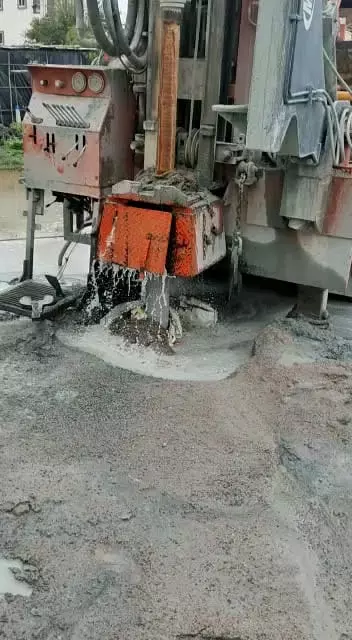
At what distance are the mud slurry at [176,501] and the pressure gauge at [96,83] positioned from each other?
1621mm

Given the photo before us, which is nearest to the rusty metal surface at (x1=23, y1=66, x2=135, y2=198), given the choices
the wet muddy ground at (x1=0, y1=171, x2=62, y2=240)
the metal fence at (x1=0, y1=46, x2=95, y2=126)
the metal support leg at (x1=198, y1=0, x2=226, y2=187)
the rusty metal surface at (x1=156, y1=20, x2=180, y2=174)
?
the rusty metal surface at (x1=156, y1=20, x2=180, y2=174)

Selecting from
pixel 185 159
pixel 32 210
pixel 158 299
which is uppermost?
pixel 185 159

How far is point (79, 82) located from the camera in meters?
3.94

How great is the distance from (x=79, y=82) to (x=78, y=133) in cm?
31

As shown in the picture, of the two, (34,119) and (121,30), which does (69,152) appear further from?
(121,30)

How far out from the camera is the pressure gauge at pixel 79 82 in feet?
12.9

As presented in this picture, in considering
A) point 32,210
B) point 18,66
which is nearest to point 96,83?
point 32,210

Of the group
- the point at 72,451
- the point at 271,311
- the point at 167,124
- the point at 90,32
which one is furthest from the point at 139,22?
the point at 72,451

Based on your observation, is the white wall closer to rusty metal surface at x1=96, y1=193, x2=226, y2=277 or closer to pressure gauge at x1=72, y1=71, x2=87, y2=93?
pressure gauge at x1=72, y1=71, x2=87, y2=93

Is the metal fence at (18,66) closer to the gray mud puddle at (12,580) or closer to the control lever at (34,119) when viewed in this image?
the control lever at (34,119)

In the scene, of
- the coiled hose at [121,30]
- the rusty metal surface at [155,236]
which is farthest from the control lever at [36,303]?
the coiled hose at [121,30]

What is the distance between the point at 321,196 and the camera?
12.3 ft

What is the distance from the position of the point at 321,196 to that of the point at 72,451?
2029mm

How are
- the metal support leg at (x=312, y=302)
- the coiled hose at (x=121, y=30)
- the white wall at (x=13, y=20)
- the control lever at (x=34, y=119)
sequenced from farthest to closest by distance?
the white wall at (x=13, y=20) < the metal support leg at (x=312, y=302) < the control lever at (x=34, y=119) < the coiled hose at (x=121, y=30)
